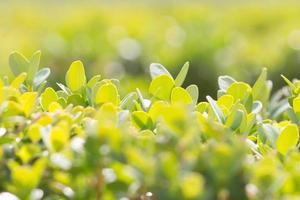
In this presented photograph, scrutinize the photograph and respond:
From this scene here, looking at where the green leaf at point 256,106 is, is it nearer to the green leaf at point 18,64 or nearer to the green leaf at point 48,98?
the green leaf at point 48,98

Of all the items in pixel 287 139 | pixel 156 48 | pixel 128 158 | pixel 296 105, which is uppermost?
pixel 156 48

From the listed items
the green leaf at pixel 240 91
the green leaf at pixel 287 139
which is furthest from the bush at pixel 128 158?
the green leaf at pixel 240 91

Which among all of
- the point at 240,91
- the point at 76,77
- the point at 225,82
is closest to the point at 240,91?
the point at 240,91

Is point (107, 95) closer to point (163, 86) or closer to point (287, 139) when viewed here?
point (163, 86)

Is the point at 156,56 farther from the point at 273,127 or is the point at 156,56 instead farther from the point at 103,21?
the point at 273,127

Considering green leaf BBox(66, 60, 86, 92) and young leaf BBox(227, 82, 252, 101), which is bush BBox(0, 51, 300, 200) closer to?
green leaf BBox(66, 60, 86, 92)

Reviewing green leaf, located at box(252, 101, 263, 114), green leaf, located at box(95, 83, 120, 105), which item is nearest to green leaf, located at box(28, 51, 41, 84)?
green leaf, located at box(95, 83, 120, 105)
